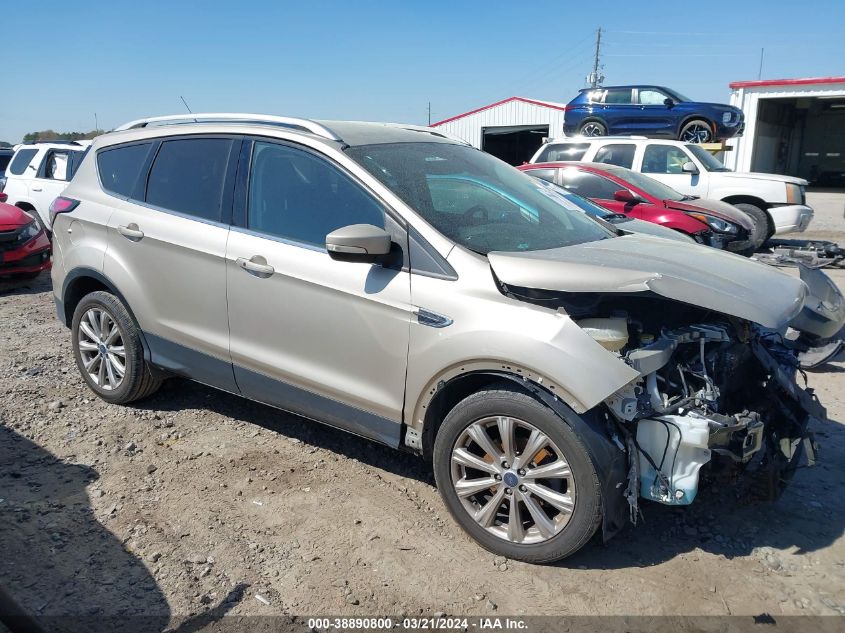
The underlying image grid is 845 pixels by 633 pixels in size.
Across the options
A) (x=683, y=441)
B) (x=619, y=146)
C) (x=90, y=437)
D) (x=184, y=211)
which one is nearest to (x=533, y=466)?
(x=683, y=441)

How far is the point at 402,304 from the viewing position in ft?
10.5

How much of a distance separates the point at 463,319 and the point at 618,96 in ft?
50.0

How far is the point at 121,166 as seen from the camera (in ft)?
15.0

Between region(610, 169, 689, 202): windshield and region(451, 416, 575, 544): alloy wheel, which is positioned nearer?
region(451, 416, 575, 544): alloy wheel

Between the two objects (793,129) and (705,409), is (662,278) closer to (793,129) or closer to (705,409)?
(705,409)

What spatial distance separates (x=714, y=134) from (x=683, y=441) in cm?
1455

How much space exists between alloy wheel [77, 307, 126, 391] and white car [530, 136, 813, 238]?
892 centimetres

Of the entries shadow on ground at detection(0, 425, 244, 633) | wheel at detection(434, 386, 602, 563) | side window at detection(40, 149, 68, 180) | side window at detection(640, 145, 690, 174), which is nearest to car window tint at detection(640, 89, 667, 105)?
side window at detection(640, 145, 690, 174)

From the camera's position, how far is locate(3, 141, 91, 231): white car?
10953 millimetres

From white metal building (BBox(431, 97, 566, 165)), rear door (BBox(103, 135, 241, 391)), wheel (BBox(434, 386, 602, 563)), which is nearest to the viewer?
wheel (BBox(434, 386, 602, 563))

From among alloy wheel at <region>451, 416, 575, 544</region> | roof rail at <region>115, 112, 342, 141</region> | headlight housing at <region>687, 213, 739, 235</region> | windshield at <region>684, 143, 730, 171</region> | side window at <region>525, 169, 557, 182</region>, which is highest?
roof rail at <region>115, 112, 342, 141</region>

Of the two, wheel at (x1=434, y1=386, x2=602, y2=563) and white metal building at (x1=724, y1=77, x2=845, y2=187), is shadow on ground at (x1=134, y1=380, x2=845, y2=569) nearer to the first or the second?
wheel at (x1=434, y1=386, x2=602, y2=563)

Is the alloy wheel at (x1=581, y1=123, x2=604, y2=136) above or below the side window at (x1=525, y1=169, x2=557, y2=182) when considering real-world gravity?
above

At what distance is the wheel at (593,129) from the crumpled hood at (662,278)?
1436 cm
